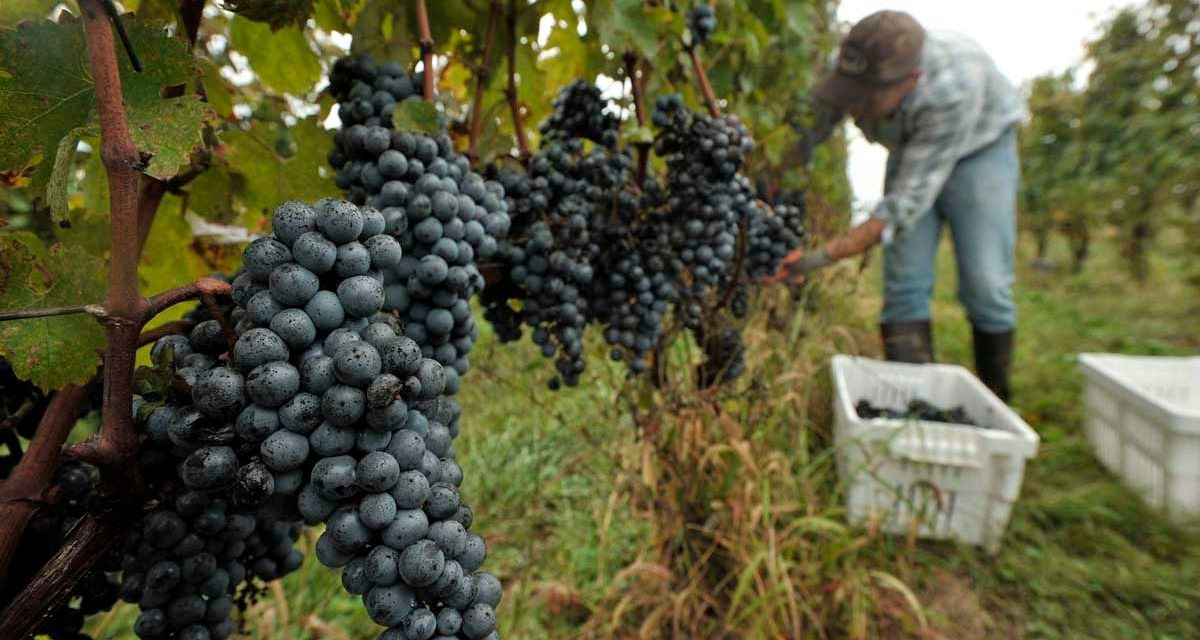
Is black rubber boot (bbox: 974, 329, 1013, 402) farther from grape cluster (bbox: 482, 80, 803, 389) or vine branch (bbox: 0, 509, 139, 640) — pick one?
vine branch (bbox: 0, 509, 139, 640)

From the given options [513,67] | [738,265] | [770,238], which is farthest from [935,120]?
[513,67]

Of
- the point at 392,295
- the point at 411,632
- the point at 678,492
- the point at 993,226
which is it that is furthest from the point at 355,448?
the point at 993,226

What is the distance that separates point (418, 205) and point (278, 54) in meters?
0.54

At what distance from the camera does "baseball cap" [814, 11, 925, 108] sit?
107 inches

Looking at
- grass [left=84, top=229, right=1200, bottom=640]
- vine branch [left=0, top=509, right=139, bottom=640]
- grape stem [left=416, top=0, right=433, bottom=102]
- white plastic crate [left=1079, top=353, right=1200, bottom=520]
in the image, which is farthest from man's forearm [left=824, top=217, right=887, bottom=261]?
vine branch [left=0, top=509, right=139, bottom=640]

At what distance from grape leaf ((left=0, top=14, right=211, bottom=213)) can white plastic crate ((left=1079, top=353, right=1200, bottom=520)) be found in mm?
3219

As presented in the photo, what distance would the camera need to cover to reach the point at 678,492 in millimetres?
2207

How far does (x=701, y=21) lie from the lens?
59.2 inches

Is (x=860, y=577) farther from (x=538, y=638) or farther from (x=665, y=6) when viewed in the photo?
(x=665, y=6)

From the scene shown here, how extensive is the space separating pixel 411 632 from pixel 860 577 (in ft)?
6.54

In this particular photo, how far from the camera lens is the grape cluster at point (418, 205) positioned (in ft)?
2.50

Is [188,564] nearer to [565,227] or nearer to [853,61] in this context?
[565,227]

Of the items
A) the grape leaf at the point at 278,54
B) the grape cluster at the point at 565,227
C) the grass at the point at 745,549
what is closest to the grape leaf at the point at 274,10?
the grape leaf at the point at 278,54

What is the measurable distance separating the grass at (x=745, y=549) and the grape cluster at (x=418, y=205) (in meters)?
0.98
